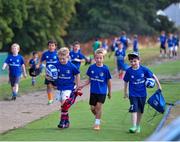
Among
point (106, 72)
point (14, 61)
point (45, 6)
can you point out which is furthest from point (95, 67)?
point (45, 6)

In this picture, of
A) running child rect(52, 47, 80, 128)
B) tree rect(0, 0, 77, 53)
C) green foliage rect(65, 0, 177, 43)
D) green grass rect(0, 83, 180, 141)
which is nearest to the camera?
green grass rect(0, 83, 180, 141)

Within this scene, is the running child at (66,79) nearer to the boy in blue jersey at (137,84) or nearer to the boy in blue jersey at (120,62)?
the boy in blue jersey at (137,84)

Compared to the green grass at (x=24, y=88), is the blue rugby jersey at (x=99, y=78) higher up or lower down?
higher up

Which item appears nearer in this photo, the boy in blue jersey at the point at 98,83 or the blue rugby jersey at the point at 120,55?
the boy in blue jersey at the point at 98,83

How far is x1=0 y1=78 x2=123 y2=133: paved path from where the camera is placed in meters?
14.7

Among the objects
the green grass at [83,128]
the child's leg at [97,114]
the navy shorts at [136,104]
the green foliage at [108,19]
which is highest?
the green foliage at [108,19]

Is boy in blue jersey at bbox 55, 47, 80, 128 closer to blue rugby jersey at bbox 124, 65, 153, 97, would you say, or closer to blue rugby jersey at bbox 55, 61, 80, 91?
blue rugby jersey at bbox 55, 61, 80, 91

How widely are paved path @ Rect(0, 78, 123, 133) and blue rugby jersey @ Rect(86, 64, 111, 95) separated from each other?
2094mm

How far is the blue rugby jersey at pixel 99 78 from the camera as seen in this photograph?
12.9 meters

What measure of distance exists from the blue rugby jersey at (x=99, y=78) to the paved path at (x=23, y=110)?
6.87 feet

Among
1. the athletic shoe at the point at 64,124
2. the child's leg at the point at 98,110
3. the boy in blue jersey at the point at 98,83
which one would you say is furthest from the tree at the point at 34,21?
the child's leg at the point at 98,110

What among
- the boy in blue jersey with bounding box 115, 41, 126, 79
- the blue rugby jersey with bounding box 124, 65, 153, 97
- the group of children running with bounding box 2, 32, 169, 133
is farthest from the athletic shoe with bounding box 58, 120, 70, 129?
the boy in blue jersey with bounding box 115, 41, 126, 79

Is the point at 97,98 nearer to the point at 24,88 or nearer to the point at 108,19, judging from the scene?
the point at 24,88

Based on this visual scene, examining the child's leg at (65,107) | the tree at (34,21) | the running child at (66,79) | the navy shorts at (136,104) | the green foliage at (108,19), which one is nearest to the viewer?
the navy shorts at (136,104)
